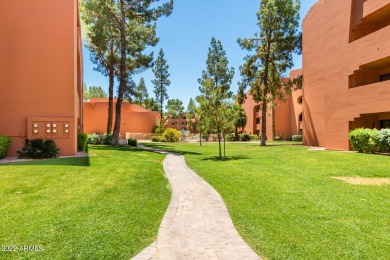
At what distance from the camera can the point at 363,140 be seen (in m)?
18.0

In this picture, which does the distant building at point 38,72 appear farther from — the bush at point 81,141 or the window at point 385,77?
the window at point 385,77

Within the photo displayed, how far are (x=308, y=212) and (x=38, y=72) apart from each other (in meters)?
15.9

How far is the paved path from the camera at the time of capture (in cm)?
455

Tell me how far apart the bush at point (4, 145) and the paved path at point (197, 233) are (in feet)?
36.2

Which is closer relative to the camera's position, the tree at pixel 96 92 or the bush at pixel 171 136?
the bush at pixel 171 136

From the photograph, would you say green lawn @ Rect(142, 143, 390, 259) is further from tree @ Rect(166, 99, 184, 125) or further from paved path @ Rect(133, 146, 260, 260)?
tree @ Rect(166, 99, 184, 125)

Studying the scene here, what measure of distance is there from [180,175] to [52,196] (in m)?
5.70

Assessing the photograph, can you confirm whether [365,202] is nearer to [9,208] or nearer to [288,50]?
[9,208]

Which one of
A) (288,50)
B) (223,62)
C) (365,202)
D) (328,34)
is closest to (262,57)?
(288,50)

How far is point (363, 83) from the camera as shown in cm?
2048

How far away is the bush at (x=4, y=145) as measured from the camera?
47.5ft

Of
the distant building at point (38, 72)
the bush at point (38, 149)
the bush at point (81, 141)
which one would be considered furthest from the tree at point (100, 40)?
the bush at point (38, 149)

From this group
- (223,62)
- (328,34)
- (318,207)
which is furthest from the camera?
(223,62)

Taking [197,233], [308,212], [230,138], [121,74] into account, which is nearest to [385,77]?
[308,212]
